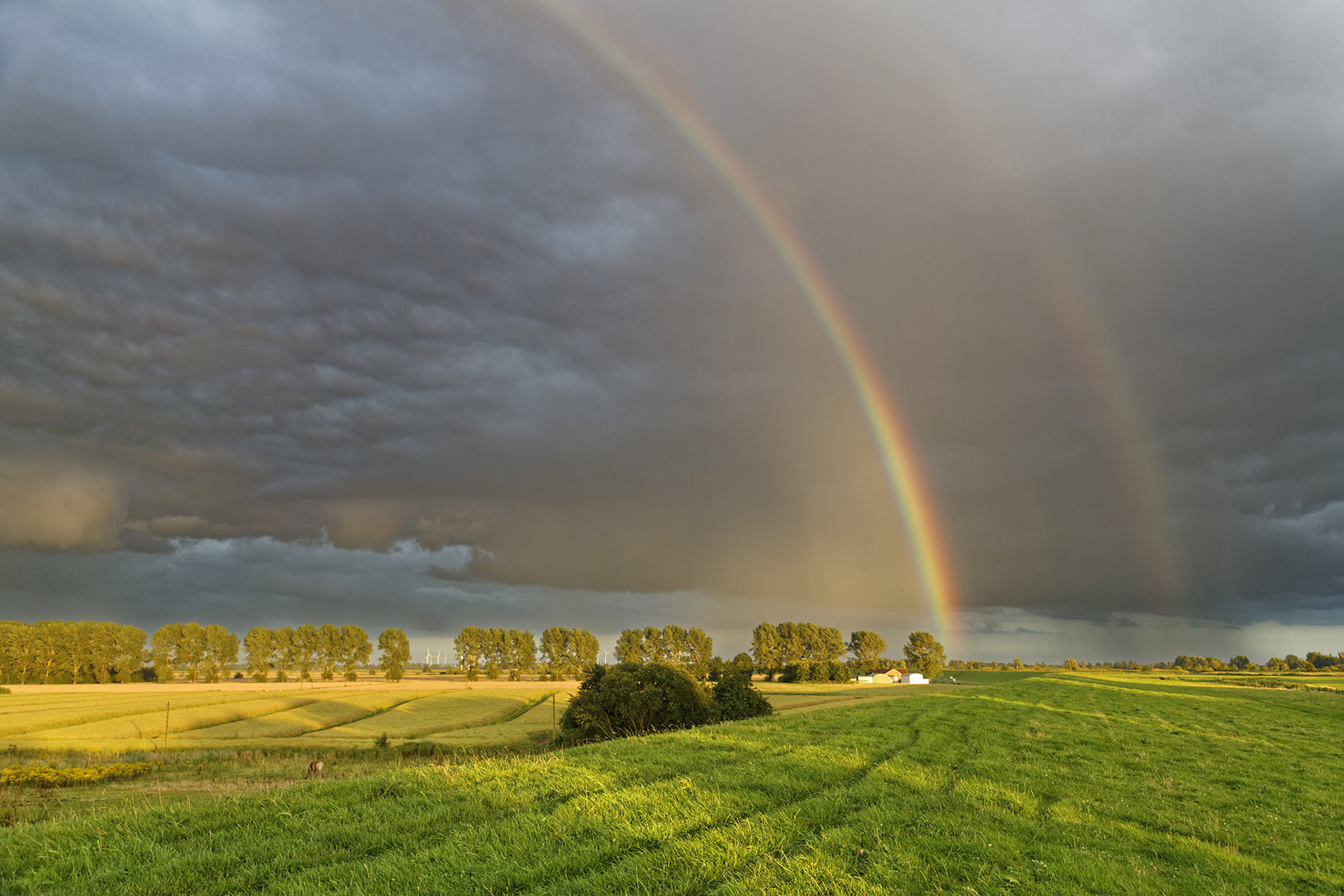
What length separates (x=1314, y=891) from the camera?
433 inches

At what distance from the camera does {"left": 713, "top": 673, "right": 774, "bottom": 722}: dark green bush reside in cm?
6612

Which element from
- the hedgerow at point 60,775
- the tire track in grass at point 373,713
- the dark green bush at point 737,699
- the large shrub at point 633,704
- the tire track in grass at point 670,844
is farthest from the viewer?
the tire track in grass at point 373,713

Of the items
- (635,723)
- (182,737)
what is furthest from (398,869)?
(182,737)

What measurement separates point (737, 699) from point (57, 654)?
224728 mm

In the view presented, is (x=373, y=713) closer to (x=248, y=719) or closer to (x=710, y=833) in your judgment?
(x=248, y=719)

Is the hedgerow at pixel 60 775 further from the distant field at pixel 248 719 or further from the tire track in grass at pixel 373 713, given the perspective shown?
the tire track in grass at pixel 373 713

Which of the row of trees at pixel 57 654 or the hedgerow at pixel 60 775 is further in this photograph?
the row of trees at pixel 57 654

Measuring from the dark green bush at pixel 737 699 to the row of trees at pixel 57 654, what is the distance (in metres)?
219

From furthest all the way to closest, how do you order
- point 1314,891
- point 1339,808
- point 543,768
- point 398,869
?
point 1339,808 < point 543,768 < point 1314,891 < point 398,869

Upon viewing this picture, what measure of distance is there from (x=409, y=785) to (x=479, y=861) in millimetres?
5365

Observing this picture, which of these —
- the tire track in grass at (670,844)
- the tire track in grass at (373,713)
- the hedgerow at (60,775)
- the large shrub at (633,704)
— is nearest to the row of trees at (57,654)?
the tire track in grass at (373,713)

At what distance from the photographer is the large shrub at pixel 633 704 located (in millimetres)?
57969

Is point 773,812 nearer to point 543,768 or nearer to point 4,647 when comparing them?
point 543,768

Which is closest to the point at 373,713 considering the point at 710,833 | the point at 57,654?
the point at 710,833
